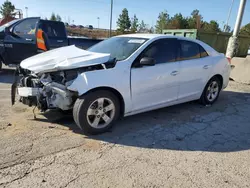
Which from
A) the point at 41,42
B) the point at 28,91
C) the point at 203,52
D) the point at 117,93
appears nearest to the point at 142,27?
the point at 41,42

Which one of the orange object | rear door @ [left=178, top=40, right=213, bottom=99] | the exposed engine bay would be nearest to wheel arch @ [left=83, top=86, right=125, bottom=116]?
the exposed engine bay

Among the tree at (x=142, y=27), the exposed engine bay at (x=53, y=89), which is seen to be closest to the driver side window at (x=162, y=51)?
the exposed engine bay at (x=53, y=89)

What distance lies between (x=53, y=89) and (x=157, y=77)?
1.80 meters

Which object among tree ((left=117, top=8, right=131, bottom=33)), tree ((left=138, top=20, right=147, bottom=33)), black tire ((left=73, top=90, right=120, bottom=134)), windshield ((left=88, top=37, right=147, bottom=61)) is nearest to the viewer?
black tire ((left=73, top=90, right=120, bottom=134))

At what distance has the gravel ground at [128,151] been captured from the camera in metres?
2.73

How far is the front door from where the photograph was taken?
159 inches

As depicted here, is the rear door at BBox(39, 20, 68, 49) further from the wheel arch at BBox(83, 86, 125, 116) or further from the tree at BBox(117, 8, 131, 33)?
the tree at BBox(117, 8, 131, 33)

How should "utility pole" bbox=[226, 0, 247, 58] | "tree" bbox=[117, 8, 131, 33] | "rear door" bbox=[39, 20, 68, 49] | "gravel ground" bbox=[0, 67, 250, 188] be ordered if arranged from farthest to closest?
"tree" bbox=[117, 8, 131, 33]
"utility pole" bbox=[226, 0, 247, 58]
"rear door" bbox=[39, 20, 68, 49]
"gravel ground" bbox=[0, 67, 250, 188]

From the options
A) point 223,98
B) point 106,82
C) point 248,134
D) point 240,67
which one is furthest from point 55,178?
point 240,67

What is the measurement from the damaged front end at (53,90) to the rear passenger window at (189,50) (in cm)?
191

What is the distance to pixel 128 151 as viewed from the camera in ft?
11.1

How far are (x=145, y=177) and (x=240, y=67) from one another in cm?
732

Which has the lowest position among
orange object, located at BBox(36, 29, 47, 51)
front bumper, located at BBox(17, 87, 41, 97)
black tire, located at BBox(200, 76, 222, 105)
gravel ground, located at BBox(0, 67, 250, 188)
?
gravel ground, located at BBox(0, 67, 250, 188)

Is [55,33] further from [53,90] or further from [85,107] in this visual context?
[85,107]
